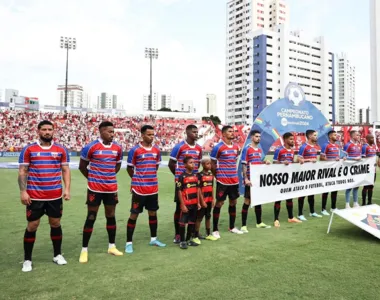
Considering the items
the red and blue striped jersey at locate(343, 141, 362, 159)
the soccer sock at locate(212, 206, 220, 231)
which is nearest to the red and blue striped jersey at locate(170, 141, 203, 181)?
the soccer sock at locate(212, 206, 220, 231)

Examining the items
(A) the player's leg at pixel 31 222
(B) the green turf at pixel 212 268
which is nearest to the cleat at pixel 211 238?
(B) the green turf at pixel 212 268

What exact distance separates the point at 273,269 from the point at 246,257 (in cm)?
56

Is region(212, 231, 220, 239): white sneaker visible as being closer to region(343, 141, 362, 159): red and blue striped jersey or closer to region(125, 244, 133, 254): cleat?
region(125, 244, 133, 254): cleat

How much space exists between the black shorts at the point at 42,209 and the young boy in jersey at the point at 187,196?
71.0 inches

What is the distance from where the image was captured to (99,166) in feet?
15.6

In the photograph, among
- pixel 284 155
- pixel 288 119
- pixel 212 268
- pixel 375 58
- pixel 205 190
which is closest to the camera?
pixel 212 268

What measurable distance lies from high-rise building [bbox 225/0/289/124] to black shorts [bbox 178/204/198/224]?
91.1 m

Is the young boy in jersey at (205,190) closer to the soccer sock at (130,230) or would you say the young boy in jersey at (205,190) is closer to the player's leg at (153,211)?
the player's leg at (153,211)

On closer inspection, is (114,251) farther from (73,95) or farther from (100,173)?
(73,95)

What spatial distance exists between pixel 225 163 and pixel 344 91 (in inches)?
6312

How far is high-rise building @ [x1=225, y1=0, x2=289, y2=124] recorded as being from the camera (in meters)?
98.2

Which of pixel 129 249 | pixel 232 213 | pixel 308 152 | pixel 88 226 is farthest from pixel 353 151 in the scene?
pixel 88 226

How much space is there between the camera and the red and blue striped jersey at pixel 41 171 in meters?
4.24

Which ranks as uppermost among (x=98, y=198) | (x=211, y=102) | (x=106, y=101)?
(x=106, y=101)
